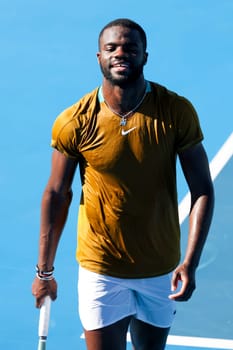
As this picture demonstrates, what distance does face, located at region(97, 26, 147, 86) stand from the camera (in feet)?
16.0

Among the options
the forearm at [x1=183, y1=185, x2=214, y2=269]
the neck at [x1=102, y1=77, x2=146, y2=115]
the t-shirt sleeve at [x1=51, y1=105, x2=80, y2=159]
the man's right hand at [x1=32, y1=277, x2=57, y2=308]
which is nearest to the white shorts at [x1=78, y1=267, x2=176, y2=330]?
the man's right hand at [x1=32, y1=277, x2=57, y2=308]

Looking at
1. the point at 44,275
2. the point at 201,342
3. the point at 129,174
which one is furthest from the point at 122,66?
the point at 201,342

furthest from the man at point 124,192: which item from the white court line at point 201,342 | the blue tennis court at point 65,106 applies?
the blue tennis court at point 65,106

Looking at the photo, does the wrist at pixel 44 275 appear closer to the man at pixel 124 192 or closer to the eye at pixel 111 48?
the man at pixel 124 192

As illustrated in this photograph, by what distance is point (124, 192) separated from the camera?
5.02 meters

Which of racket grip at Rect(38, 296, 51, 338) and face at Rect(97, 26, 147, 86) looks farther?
racket grip at Rect(38, 296, 51, 338)

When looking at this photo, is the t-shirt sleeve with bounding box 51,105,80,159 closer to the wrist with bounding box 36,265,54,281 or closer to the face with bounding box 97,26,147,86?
the face with bounding box 97,26,147,86

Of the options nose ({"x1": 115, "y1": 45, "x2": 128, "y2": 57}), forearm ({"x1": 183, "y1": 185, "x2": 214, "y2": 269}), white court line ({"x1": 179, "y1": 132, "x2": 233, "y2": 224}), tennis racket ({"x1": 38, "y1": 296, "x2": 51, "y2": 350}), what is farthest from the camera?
white court line ({"x1": 179, "y1": 132, "x2": 233, "y2": 224})

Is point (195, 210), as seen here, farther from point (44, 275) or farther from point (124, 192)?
point (44, 275)

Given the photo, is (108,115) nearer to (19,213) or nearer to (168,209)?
(168,209)

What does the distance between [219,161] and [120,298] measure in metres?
2.61

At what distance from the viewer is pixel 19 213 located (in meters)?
7.53

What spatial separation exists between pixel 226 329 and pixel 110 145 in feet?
6.74

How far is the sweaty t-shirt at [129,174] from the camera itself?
16.3 feet
